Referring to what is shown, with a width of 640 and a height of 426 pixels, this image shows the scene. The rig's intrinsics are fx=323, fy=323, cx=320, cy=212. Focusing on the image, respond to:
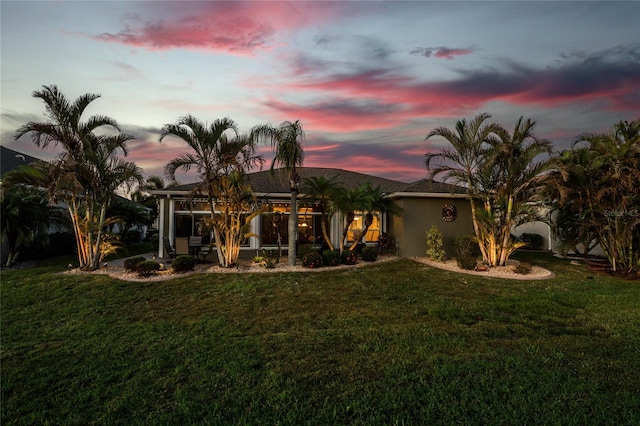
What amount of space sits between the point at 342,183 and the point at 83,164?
9365 millimetres

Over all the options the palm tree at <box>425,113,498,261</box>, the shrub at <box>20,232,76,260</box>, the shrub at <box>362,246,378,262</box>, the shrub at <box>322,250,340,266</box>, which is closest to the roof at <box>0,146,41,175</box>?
the shrub at <box>20,232,76,260</box>

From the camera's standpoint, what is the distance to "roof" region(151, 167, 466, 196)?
14.2m

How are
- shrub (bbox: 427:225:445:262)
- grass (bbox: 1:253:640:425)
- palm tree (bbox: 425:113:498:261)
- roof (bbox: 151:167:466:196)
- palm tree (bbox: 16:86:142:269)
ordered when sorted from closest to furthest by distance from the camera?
1. grass (bbox: 1:253:640:425)
2. palm tree (bbox: 16:86:142:269)
3. palm tree (bbox: 425:113:498:261)
4. shrub (bbox: 427:225:445:262)
5. roof (bbox: 151:167:466:196)

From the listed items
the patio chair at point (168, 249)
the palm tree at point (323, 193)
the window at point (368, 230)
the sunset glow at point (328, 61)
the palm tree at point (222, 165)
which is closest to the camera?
the sunset glow at point (328, 61)

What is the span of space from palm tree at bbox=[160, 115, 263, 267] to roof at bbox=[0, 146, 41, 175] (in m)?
11.6

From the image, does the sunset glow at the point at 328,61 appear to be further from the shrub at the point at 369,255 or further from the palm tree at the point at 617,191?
the shrub at the point at 369,255

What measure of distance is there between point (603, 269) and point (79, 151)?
1885cm

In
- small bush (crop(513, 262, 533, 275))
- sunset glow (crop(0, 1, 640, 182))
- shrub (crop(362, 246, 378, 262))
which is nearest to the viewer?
sunset glow (crop(0, 1, 640, 182))

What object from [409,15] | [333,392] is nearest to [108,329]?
[333,392]

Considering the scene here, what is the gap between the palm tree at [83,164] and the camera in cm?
1042

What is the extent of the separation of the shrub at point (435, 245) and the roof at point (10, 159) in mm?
19761

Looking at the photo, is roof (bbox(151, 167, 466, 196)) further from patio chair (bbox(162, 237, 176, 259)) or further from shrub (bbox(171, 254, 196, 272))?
shrub (bbox(171, 254, 196, 272))

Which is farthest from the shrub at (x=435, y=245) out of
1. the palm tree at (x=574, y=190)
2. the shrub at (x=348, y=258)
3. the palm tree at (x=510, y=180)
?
the palm tree at (x=574, y=190)

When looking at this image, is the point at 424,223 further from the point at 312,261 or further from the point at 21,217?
the point at 21,217
